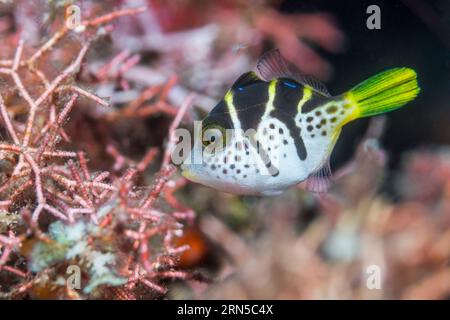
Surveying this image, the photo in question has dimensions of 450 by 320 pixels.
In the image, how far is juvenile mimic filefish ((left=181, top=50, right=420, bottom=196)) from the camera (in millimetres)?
1485

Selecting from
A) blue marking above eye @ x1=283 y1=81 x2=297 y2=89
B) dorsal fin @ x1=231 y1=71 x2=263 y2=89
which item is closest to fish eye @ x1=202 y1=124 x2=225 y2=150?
dorsal fin @ x1=231 y1=71 x2=263 y2=89

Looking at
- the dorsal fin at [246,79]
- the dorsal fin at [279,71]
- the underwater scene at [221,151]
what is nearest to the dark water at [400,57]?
the underwater scene at [221,151]

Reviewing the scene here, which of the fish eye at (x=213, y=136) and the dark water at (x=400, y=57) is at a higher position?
the dark water at (x=400, y=57)

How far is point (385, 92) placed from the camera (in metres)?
1.49

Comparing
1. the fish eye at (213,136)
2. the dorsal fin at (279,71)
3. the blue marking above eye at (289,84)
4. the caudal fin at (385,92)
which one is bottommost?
the fish eye at (213,136)

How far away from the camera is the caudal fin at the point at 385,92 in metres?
1.47

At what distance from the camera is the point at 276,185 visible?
154 centimetres

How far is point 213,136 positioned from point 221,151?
6cm

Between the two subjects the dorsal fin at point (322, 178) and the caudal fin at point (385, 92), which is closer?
the caudal fin at point (385, 92)

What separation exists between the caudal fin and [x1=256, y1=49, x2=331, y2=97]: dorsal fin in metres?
0.14

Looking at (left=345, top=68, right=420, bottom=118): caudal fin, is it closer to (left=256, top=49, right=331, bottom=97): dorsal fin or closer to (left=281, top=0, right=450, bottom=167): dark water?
(left=256, top=49, right=331, bottom=97): dorsal fin

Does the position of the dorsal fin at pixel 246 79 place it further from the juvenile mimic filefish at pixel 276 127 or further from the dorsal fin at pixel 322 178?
the dorsal fin at pixel 322 178
